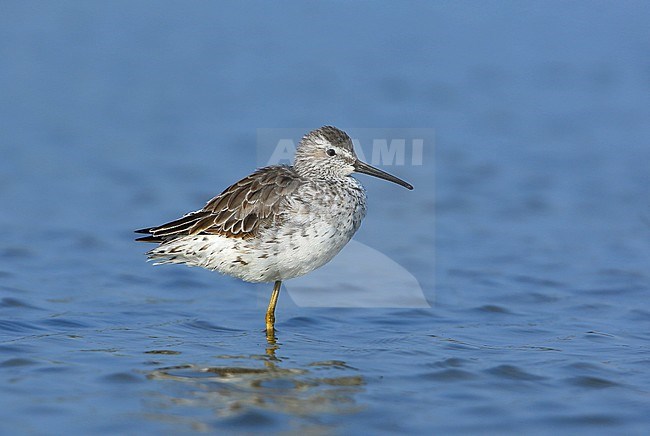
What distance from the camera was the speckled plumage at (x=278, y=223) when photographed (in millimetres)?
10055

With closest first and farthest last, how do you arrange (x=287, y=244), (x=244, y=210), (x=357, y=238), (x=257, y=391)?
1. (x=257, y=391)
2. (x=287, y=244)
3. (x=244, y=210)
4. (x=357, y=238)

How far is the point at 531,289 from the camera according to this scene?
12711 millimetres

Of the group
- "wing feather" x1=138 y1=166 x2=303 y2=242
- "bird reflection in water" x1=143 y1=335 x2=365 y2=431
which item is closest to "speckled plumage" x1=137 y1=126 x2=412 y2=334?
"wing feather" x1=138 y1=166 x2=303 y2=242

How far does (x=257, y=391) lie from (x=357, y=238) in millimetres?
5911

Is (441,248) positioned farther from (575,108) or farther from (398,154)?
(575,108)

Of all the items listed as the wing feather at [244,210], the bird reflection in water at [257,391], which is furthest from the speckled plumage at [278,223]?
the bird reflection in water at [257,391]

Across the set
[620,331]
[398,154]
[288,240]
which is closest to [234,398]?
[288,240]

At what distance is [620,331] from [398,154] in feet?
25.0

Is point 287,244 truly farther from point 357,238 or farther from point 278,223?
point 357,238

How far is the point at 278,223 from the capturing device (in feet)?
33.0

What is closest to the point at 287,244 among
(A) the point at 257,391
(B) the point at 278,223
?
(B) the point at 278,223

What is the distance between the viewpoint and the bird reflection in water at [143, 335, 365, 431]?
26.7 feet

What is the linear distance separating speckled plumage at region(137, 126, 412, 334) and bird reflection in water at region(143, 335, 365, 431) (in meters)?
0.95

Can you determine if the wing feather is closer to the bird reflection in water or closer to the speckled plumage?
the speckled plumage
